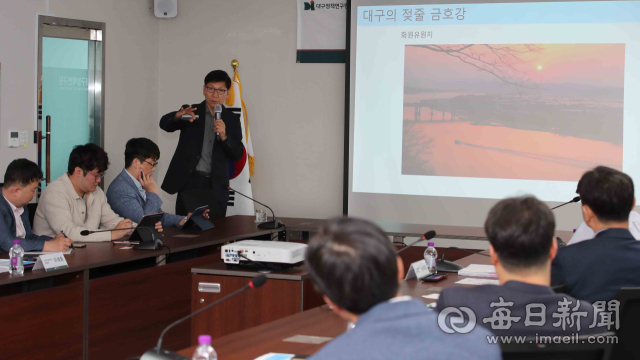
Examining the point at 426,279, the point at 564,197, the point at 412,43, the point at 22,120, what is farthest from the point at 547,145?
the point at 22,120

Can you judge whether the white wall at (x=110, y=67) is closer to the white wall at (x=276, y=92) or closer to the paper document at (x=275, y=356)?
the white wall at (x=276, y=92)

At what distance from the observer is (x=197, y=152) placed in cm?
448

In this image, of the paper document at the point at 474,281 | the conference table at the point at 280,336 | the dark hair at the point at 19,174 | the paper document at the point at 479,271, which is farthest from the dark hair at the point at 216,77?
the conference table at the point at 280,336

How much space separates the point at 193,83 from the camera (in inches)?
222

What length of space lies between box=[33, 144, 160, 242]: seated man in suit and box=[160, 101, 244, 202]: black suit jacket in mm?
994

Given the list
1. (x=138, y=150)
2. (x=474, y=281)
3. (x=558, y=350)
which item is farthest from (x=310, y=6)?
(x=558, y=350)

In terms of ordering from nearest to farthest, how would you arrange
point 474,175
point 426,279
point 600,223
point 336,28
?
point 600,223 < point 426,279 < point 474,175 < point 336,28

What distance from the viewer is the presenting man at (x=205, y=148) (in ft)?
14.5

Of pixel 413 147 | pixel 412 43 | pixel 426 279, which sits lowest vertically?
pixel 426 279

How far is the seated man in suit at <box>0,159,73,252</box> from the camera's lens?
2691 mm

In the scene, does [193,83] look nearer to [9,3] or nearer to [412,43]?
[9,3]

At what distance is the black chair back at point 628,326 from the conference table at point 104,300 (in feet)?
6.62

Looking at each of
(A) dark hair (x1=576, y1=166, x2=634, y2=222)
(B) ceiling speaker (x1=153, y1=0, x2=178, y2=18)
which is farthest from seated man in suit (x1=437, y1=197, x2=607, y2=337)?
(B) ceiling speaker (x1=153, y1=0, x2=178, y2=18)

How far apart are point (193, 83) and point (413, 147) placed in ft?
7.39
